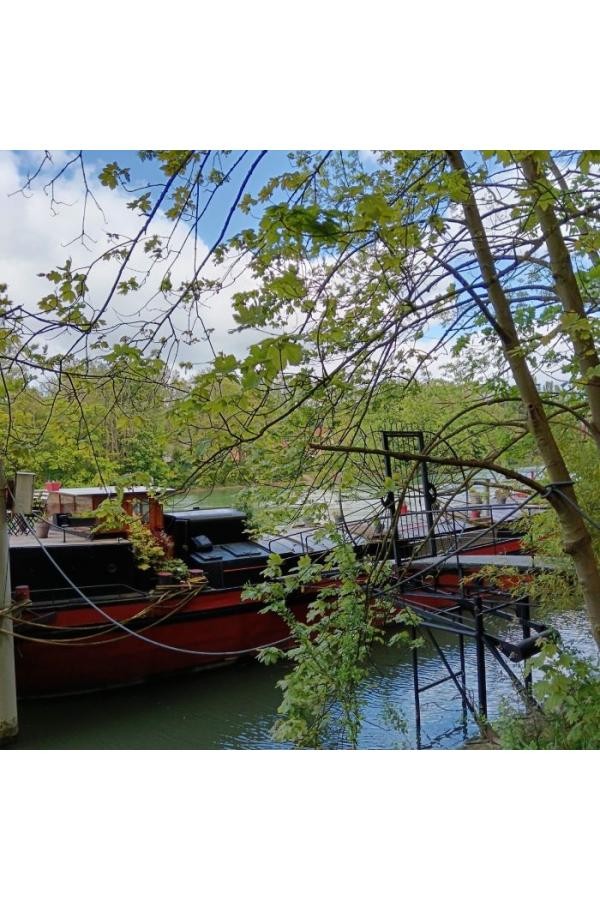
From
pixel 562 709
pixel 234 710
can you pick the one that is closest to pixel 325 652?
pixel 562 709

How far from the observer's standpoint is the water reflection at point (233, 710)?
10.1 ft

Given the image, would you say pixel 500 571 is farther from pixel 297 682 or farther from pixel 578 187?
pixel 578 187

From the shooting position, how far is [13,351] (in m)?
1.68

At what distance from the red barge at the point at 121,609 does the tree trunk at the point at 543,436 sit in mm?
2059

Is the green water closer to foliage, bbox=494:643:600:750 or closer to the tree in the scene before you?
the tree

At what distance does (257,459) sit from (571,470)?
141 cm

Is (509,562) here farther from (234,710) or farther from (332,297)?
(234,710)

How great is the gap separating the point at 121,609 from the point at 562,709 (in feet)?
9.36

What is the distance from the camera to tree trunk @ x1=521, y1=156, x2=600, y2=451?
5.33 ft

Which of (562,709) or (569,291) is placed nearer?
(569,291)

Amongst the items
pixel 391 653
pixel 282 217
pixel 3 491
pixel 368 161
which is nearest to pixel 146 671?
pixel 391 653

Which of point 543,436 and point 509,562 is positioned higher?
point 543,436

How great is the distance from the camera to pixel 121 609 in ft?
13.1

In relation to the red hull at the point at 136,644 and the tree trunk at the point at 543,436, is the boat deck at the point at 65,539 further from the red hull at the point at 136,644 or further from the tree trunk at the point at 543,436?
the tree trunk at the point at 543,436
